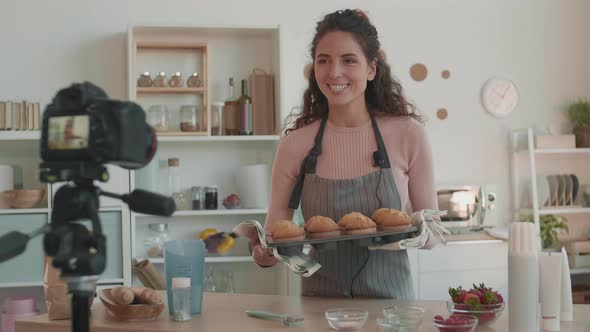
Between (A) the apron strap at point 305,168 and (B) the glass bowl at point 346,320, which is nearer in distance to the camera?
(B) the glass bowl at point 346,320

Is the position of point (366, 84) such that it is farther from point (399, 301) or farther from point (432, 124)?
point (432, 124)

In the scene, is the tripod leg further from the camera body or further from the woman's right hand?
the woman's right hand

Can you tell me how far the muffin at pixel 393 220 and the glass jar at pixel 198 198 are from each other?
2.45 m

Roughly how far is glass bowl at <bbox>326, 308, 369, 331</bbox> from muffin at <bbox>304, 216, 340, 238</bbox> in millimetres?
269

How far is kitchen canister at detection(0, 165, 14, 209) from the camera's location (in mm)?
4199


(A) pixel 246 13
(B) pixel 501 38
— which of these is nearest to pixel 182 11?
(A) pixel 246 13

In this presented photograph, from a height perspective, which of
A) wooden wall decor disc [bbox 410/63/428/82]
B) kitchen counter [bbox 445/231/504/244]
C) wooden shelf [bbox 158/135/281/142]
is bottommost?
kitchen counter [bbox 445/231/504/244]

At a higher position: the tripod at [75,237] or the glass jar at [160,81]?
the glass jar at [160,81]

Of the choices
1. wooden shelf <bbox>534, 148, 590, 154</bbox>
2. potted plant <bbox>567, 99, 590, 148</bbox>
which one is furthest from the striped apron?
potted plant <bbox>567, 99, 590, 148</bbox>

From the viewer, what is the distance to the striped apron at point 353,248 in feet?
7.25

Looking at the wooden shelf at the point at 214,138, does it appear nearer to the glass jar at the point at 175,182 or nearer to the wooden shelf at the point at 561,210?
the glass jar at the point at 175,182

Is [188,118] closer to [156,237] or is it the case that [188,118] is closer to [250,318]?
[156,237]

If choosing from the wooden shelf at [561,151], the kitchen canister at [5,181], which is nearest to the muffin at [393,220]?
the kitchen canister at [5,181]

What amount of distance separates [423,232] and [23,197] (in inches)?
109
